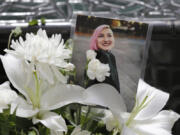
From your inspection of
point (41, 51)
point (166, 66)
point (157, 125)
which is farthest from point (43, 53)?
point (166, 66)

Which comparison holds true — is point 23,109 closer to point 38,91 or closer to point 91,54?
point 38,91

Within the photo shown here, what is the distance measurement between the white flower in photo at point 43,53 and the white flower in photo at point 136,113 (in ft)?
0.24

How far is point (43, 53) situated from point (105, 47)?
12 cm

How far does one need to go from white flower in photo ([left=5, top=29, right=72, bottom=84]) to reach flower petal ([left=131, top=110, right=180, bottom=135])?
0.53 feet

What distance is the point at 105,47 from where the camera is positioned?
0.45 m

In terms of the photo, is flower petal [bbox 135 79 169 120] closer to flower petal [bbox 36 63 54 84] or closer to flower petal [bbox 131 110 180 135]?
flower petal [bbox 131 110 180 135]

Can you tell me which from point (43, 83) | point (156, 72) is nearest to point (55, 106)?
point (43, 83)

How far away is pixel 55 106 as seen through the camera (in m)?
0.41

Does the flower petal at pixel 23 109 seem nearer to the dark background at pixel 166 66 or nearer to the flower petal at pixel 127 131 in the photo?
the flower petal at pixel 127 131

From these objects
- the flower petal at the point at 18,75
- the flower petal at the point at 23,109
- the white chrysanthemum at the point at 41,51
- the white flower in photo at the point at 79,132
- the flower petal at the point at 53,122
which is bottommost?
the white flower in photo at the point at 79,132

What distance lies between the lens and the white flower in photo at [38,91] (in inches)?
16.3

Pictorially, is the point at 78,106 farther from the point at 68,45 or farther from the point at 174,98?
the point at 174,98

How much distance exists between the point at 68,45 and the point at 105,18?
0.28 ft

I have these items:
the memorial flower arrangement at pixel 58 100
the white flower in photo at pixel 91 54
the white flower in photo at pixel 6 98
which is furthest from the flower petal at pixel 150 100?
the white flower in photo at pixel 6 98
